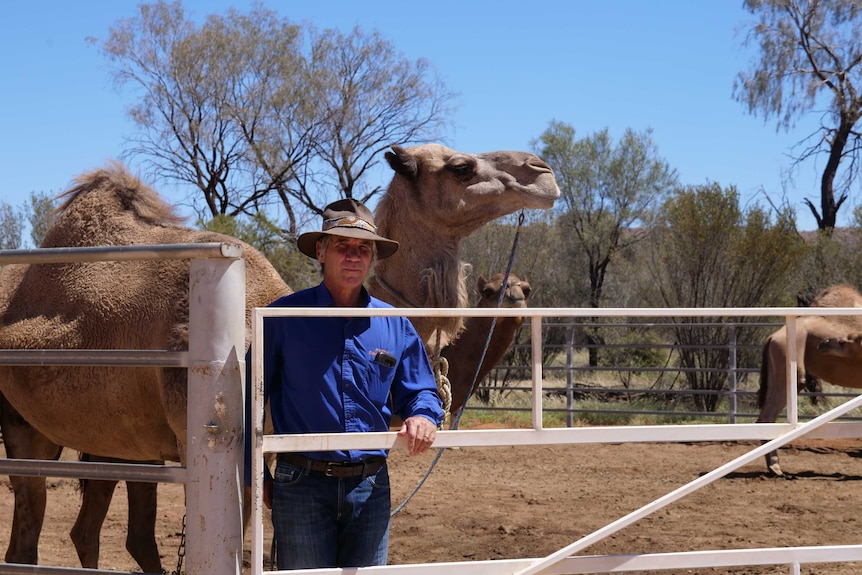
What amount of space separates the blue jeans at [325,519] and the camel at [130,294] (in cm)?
116

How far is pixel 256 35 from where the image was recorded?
26.7m

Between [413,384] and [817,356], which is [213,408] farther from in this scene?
[817,356]

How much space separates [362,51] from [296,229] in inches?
231

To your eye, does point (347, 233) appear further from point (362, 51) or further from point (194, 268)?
point (362, 51)

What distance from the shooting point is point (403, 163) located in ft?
15.4

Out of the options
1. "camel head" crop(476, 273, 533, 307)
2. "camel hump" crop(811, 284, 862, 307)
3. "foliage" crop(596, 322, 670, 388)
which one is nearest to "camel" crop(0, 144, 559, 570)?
"camel head" crop(476, 273, 533, 307)

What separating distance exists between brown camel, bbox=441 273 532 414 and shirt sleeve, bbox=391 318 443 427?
7.55ft

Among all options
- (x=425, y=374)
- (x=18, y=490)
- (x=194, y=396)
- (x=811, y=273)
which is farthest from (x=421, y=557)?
(x=811, y=273)

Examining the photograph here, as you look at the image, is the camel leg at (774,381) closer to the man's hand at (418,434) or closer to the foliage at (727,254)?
the foliage at (727,254)

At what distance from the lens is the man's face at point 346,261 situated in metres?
2.97

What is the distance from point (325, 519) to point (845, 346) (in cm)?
963

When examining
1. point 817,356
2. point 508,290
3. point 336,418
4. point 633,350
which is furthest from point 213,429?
point 633,350

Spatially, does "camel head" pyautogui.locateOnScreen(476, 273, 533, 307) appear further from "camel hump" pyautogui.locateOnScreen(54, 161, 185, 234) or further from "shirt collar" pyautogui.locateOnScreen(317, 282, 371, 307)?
"shirt collar" pyautogui.locateOnScreen(317, 282, 371, 307)

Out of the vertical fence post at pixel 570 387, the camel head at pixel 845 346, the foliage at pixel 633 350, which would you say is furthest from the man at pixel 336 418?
the foliage at pixel 633 350
